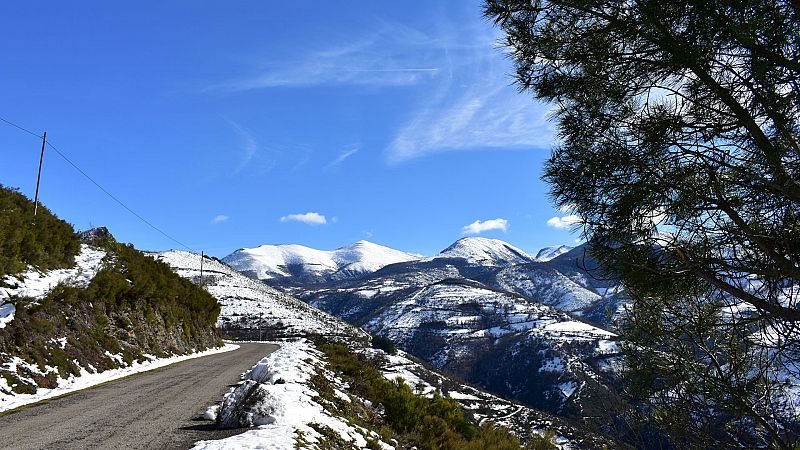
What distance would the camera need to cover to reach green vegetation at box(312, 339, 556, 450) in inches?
393

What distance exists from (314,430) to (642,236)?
5.48 meters

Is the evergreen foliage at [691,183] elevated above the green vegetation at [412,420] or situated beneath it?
elevated above

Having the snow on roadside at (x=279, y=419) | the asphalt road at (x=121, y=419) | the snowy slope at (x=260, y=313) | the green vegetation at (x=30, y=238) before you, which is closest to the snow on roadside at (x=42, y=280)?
the green vegetation at (x=30, y=238)

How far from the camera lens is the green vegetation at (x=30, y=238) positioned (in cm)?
1324

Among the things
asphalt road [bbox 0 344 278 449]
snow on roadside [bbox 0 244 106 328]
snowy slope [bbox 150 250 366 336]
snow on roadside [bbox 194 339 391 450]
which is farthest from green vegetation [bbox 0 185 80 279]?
snowy slope [bbox 150 250 366 336]

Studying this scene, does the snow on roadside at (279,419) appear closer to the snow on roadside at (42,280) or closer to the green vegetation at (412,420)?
the green vegetation at (412,420)

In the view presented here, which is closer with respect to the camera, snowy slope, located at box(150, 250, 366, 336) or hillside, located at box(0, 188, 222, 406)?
hillside, located at box(0, 188, 222, 406)

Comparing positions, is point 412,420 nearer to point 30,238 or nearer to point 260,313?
point 30,238

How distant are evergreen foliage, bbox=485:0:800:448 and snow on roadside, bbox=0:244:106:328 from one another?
1348 cm

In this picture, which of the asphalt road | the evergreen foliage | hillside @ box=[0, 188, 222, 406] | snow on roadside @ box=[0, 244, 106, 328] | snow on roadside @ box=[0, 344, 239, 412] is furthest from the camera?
snow on roadside @ box=[0, 244, 106, 328]

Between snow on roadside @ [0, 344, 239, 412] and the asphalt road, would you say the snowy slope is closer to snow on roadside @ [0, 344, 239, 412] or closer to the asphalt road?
snow on roadside @ [0, 344, 239, 412]

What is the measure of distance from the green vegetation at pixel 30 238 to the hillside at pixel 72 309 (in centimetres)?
3

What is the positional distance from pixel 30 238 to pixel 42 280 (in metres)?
1.57

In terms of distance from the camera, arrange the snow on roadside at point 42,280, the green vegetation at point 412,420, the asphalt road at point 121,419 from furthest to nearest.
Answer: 1. the snow on roadside at point 42,280
2. the green vegetation at point 412,420
3. the asphalt road at point 121,419
